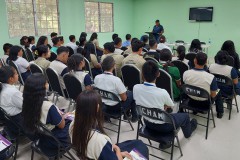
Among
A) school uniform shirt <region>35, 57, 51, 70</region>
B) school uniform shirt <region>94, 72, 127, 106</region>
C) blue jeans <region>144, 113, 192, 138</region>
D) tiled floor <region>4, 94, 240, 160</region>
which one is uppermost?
school uniform shirt <region>35, 57, 51, 70</region>

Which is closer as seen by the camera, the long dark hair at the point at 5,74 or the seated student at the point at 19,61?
the long dark hair at the point at 5,74

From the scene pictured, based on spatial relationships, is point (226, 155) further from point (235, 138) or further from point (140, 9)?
point (140, 9)

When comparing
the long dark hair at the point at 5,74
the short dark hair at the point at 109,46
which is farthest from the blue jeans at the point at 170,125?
the short dark hair at the point at 109,46

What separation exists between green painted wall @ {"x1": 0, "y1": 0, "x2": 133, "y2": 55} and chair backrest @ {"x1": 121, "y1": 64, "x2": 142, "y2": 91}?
4.62 m

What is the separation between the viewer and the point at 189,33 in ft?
29.6

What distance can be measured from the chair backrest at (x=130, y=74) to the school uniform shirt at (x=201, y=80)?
0.72 metres

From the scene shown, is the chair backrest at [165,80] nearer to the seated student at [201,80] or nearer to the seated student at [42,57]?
the seated student at [201,80]

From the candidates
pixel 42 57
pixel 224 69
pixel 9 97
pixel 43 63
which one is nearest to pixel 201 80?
pixel 224 69

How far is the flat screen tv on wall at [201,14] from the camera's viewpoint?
8289 millimetres

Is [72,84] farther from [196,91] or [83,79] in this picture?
[196,91]

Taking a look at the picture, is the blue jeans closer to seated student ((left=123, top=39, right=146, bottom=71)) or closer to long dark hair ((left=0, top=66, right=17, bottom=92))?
seated student ((left=123, top=39, right=146, bottom=71))

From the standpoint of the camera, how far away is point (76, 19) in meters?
8.23

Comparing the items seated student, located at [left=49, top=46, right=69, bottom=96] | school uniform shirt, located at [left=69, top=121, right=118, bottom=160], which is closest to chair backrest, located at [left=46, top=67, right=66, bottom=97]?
seated student, located at [left=49, top=46, right=69, bottom=96]

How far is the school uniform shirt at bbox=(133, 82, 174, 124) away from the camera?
2.13 m
